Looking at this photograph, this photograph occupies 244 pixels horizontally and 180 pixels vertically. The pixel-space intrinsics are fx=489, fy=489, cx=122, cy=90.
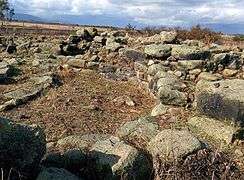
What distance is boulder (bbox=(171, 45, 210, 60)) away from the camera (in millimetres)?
17188

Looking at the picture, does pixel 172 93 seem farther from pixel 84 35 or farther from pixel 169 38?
pixel 84 35

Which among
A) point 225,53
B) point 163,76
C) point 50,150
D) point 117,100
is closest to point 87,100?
point 117,100

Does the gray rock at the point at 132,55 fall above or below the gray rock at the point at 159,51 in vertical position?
below

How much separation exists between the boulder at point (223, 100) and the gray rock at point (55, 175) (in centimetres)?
488

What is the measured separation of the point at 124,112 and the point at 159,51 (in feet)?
12.9

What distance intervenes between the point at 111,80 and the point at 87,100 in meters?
3.24

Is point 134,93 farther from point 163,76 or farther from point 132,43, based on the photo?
point 132,43

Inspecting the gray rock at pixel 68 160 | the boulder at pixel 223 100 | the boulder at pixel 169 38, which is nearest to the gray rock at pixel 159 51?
the boulder at pixel 169 38

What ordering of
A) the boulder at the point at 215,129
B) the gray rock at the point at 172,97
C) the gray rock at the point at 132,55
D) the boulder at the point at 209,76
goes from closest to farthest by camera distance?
the boulder at the point at 215,129
the gray rock at the point at 172,97
the boulder at the point at 209,76
the gray rock at the point at 132,55

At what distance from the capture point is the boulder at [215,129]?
38.0 feet

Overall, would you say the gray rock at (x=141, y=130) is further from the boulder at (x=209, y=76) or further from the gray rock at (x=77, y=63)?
the gray rock at (x=77, y=63)

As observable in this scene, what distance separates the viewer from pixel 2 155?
25.5 feet

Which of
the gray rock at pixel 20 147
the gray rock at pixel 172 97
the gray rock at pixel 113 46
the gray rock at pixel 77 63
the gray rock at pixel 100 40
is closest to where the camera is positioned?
the gray rock at pixel 20 147

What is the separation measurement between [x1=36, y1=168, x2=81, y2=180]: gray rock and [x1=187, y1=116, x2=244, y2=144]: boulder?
4.61 m
